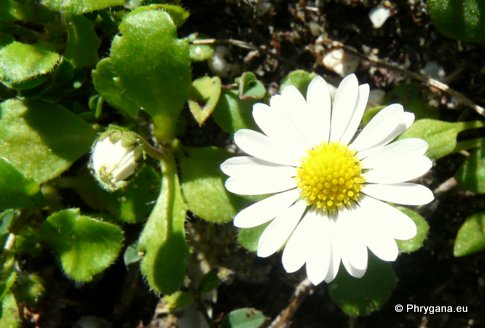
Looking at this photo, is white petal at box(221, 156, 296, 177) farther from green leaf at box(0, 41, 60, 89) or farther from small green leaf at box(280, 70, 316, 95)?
green leaf at box(0, 41, 60, 89)

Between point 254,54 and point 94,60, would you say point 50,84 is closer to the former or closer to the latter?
point 94,60

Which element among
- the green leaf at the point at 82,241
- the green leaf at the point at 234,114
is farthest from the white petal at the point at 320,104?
the green leaf at the point at 82,241

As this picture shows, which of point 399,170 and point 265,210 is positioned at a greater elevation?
point 399,170

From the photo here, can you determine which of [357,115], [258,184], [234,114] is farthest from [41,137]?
[357,115]

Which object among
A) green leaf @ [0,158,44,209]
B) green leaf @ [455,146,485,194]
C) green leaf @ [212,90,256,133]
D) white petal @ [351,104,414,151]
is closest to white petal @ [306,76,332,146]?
white petal @ [351,104,414,151]

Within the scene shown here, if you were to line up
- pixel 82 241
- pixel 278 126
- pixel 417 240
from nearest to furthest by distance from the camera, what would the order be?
pixel 278 126 → pixel 417 240 → pixel 82 241

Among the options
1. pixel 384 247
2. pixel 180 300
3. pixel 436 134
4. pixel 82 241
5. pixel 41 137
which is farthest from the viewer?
pixel 180 300

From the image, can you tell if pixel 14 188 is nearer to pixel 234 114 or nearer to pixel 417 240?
pixel 234 114

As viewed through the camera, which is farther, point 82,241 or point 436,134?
point 82,241
